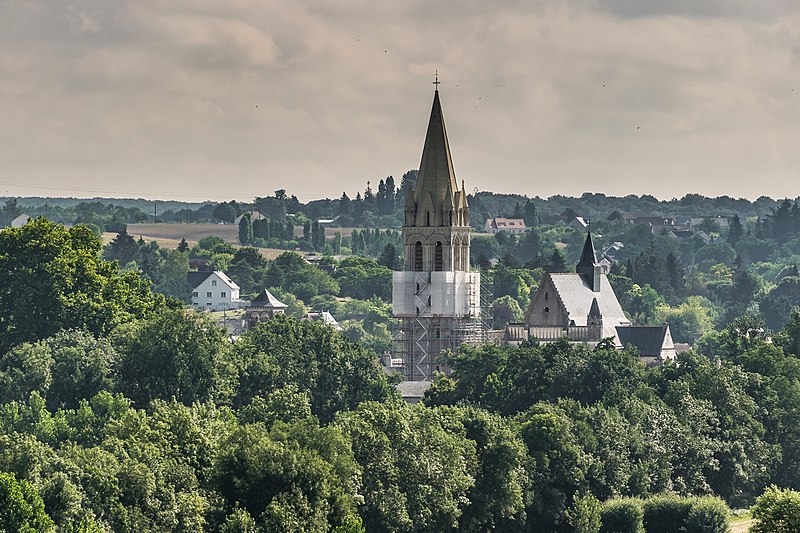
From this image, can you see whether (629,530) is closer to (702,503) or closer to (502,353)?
(702,503)

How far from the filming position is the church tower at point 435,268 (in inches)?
6447

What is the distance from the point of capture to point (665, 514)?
333ft

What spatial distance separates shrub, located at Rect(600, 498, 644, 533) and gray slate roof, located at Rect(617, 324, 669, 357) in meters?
72.5


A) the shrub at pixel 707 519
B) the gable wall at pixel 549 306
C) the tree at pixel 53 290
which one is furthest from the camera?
the gable wall at pixel 549 306

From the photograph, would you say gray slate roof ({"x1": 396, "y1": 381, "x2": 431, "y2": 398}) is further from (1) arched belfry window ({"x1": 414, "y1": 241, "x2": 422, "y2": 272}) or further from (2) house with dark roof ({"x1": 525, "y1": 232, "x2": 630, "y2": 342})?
(2) house with dark roof ({"x1": 525, "y1": 232, "x2": 630, "y2": 342})

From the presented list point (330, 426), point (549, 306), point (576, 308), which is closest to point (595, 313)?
point (576, 308)

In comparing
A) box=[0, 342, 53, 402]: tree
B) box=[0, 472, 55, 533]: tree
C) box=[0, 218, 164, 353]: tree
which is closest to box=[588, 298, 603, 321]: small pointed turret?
box=[0, 218, 164, 353]: tree

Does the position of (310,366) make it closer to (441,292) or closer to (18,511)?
(18,511)

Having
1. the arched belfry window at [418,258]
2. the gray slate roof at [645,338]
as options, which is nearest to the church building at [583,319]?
the gray slate roof at [645,338]

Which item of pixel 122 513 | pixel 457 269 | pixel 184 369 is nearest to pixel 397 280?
pixel 457 269

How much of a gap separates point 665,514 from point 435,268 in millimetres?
66968

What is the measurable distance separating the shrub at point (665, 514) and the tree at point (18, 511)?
33.8 meters

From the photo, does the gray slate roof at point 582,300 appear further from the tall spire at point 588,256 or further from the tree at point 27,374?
the tree at point 27,374

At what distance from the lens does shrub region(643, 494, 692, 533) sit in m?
101
